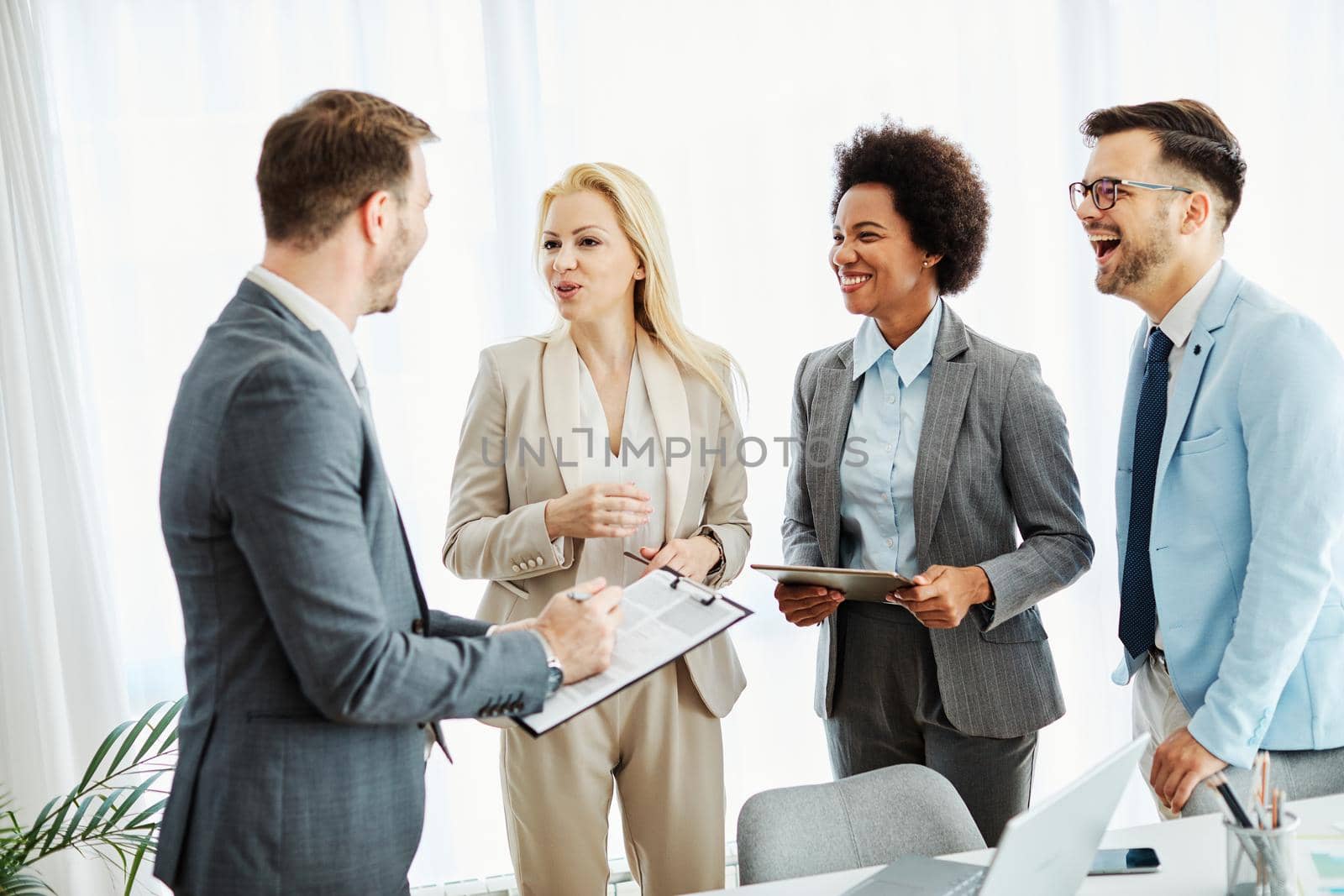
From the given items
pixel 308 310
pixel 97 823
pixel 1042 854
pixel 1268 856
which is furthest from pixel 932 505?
pixel 97 823

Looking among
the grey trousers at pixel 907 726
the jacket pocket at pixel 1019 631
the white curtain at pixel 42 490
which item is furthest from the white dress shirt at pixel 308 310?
the white curtain at pixel 42 490

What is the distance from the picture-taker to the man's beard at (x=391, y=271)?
1.51m

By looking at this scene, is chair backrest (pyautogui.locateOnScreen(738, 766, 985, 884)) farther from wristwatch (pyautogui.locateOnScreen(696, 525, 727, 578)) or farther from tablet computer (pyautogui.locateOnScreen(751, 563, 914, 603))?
wristwatch (pyautogui.locateOnScreen(696, 525, 727, 578))

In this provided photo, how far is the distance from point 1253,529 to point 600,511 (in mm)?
1165

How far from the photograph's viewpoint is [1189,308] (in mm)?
2047

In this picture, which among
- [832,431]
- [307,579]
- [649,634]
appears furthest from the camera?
[832,431]

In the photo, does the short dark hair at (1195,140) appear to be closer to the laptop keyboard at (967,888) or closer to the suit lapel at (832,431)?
the suit lapel at (832,431)

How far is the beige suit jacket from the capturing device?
7.41 feet

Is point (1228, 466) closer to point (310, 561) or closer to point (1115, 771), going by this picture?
point (1115, 771)

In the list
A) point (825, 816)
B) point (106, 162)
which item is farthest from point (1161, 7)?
point (106, 162)

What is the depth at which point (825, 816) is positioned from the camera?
187 cm

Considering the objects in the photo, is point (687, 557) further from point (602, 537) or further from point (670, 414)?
point (670, 414)

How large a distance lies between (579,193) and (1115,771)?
1.60 metres

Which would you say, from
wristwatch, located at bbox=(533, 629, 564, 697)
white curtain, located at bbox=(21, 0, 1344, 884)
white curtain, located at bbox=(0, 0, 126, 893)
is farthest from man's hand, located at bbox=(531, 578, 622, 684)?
white curtain, located at bbox=(0, 0, 126, 893)
